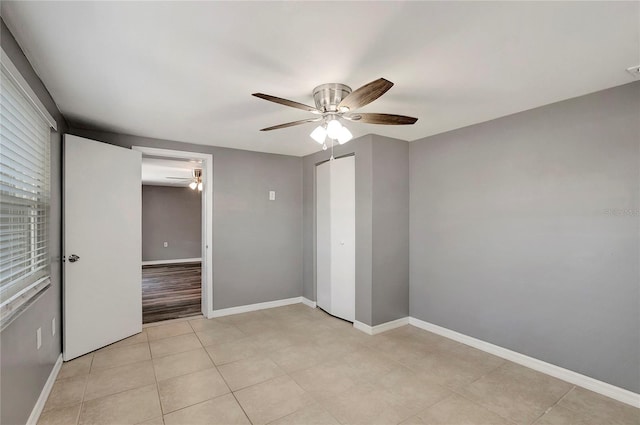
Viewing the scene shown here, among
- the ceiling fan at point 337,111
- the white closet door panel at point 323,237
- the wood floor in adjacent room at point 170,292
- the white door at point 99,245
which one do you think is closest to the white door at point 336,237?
the white closet door panel at point 323,237

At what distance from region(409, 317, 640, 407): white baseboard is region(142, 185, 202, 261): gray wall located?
287 inches

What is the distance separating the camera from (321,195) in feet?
14.3

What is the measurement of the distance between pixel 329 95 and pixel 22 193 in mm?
2025

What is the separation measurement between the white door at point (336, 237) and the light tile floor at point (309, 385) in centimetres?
Answer: 64

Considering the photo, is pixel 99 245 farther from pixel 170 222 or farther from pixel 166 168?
pixel 170 222

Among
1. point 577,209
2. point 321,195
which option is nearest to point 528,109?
point 577,209

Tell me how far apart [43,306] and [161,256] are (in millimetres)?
6635

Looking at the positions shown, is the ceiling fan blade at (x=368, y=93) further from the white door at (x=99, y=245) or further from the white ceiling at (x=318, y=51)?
the white door at (x=99, y=245)

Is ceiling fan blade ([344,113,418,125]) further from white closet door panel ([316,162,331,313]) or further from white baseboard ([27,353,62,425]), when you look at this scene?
white baseboard ([27,353,62,425])

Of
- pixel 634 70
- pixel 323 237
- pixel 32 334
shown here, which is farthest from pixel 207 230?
pixel 634 70

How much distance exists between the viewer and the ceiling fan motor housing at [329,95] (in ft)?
7.13

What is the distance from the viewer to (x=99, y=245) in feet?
10.2

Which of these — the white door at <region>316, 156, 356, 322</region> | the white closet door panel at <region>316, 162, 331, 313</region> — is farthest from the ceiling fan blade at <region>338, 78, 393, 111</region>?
the white closet door panel at <region>316, 162, 331, 313</region>

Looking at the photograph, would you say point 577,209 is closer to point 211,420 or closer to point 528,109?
point 528,109
